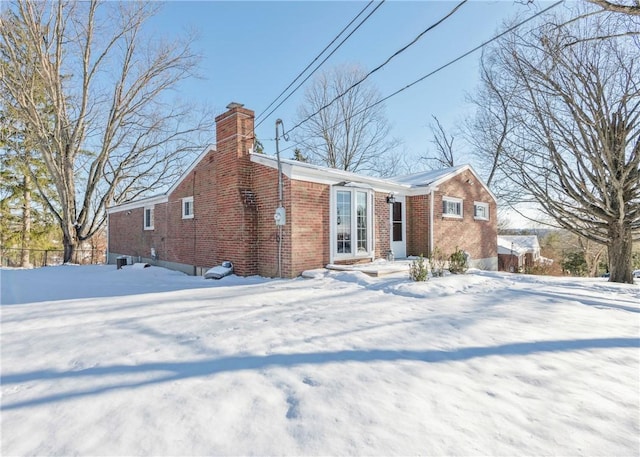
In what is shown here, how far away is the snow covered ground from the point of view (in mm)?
1929

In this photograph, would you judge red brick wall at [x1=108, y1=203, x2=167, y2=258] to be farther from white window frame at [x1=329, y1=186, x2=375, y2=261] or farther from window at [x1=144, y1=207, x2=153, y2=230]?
white window frame at [x1=329, y1=186, x2=375, y2=261]

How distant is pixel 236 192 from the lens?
8844mm

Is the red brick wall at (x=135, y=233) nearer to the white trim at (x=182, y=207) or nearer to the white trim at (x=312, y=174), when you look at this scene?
the white trim at (x=182, y=207)

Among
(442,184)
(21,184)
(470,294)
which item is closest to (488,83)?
(442,184)

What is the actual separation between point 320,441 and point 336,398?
503mm

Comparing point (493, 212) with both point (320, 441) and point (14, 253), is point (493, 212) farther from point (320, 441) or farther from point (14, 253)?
point (14, 253)

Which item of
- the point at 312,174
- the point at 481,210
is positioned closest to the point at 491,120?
the point at 481,210

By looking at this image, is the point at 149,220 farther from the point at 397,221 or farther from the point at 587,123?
the point at 587,123

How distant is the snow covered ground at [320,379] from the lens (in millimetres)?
1929

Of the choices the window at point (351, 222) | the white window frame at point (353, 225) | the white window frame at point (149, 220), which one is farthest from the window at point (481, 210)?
the white window frame at point (149, 220)

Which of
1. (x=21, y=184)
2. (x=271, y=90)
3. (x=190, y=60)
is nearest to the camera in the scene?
(x=271, y=90)

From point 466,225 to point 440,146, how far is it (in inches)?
626

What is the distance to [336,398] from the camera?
2.38 m

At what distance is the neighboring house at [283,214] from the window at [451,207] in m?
0.04
